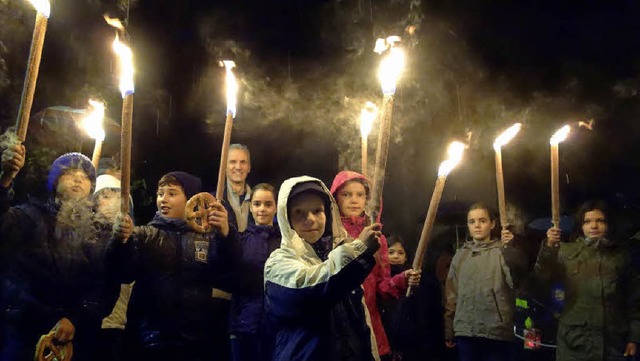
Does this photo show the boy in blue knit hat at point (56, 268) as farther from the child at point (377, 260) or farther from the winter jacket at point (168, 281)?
the child at point (377, 260)

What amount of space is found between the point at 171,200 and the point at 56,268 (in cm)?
108

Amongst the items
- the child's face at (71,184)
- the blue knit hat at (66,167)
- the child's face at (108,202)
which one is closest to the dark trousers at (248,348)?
the child's face at (108,202)

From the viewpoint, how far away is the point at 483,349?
16.9ft


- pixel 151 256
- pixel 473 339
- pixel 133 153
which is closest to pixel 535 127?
pixel 473 339

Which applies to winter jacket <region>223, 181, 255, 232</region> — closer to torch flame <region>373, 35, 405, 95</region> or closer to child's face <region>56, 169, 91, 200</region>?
child's face <region>56, 169, 91, 200</region>

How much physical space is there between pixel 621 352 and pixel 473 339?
62.1 inches

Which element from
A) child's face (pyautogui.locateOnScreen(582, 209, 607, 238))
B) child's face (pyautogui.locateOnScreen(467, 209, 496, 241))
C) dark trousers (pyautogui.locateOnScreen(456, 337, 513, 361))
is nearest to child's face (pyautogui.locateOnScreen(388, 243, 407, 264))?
child's face (pyautogui.locateOnScreen(467, 209, 496, 241))

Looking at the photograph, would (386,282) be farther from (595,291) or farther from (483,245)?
(595,291)

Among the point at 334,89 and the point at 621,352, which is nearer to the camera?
the point at 621,352

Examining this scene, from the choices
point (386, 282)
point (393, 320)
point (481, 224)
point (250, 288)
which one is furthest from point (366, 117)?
point (250, 288)

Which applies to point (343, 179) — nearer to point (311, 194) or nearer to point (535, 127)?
point (311, 194)

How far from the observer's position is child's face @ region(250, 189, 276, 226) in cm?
468

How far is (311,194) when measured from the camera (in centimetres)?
336

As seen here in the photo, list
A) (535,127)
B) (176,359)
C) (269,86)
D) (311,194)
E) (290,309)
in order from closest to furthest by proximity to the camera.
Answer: (290,309) → (311,194) → (176,359) → (269,86) → (535,127)
